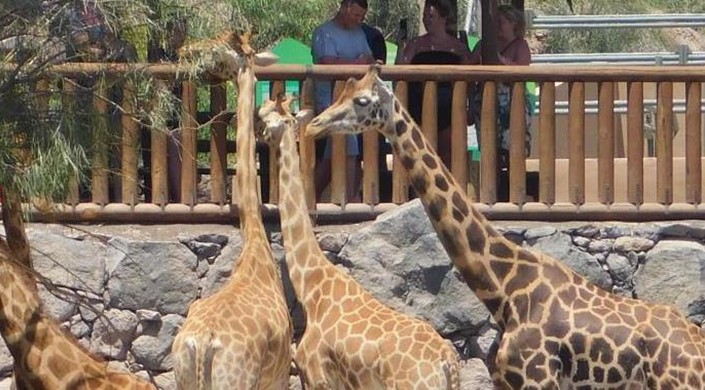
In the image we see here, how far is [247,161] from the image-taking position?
41.0 ft

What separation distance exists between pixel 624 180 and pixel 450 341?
6.71 feet

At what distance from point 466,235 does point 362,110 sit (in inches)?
44.3

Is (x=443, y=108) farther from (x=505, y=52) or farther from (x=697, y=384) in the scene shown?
(x=697, y=384)

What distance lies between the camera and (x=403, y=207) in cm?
1330

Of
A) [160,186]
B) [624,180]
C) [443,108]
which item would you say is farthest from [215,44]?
[624,180]

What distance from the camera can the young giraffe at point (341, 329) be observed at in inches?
425

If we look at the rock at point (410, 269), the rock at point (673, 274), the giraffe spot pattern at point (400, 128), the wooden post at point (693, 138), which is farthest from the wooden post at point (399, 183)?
the giraffe spot pattern at point (400, 128)

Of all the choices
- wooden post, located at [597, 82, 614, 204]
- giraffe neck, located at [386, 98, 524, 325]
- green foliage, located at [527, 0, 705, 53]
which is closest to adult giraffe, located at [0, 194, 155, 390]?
giraffe neck, located at [386, 98, 524, 325]

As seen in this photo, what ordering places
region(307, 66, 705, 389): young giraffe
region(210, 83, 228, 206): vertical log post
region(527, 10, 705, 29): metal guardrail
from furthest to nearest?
region(527, 10, 705, 29): metal guardrail, region(210, 83, 228, 206): vertical log post, region(307, 66, 705, 389): young giraffe

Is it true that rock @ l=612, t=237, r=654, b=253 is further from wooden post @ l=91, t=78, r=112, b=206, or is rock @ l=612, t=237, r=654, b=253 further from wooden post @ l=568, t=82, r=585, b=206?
wooden post @ l=91, t=78, r=112, b=206

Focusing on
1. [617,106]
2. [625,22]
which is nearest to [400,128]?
[617,106]

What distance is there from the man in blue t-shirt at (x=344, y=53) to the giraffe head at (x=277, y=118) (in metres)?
0.76

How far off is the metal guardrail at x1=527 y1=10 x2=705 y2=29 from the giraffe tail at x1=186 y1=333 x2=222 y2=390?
7973 millimetres

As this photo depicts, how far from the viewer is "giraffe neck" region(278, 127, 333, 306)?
39.0ft
